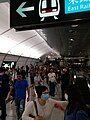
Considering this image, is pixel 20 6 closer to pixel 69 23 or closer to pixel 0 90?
pixel 69 23

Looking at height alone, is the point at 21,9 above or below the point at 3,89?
above

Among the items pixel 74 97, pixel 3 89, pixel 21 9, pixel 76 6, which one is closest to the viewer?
pixel 74 97

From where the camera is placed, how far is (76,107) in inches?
141

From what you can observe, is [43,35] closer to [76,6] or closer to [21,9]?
[21,9]

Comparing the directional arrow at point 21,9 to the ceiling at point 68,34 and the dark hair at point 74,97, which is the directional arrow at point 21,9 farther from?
the dark hair at point 74,97

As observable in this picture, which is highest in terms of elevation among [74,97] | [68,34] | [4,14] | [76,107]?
[68,34]

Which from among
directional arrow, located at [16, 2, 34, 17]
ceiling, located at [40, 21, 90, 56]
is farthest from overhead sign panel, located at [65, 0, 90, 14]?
directional arrow, located at [16, 2, 34, 17]

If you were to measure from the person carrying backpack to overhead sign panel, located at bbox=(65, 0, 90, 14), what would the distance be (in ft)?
5.16

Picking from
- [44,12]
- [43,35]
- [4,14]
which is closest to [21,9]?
[44,12]

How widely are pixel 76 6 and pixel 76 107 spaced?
6.56 ft

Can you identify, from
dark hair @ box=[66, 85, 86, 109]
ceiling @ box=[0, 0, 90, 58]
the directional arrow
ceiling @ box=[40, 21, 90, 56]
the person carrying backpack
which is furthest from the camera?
ceiling @ box=[40, 21, 90, 56]

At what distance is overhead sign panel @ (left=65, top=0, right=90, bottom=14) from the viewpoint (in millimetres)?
4520

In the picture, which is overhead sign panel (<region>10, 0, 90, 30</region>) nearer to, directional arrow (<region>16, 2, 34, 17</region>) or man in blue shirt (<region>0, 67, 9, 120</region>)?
directional arrow (<region>16, 2, 34, 17</region>)

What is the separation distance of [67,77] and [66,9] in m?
10.7
